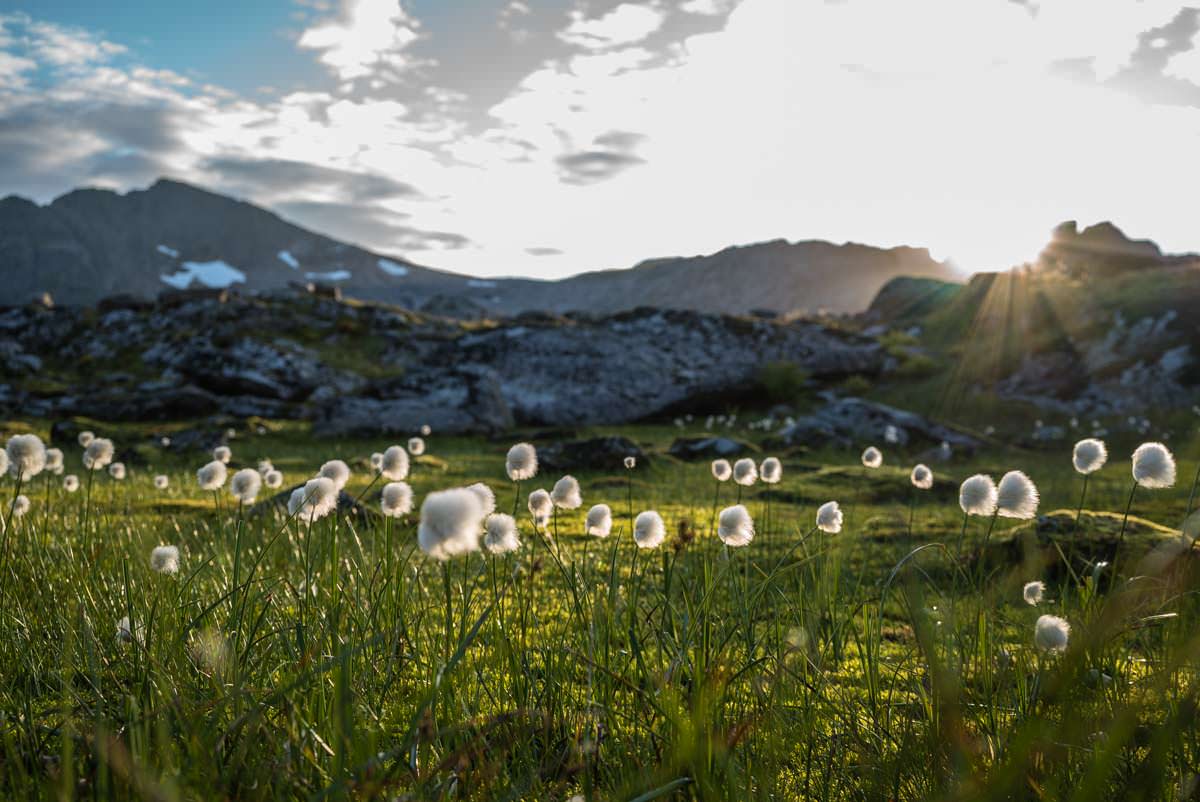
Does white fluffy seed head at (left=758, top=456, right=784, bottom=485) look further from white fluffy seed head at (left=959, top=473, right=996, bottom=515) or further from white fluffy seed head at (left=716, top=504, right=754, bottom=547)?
white fluffy seed head at (left=716, top=504, right=754, bottom=547)

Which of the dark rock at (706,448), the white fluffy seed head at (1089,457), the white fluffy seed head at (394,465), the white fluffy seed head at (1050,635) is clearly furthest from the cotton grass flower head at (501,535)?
the dark rock at (706,448)

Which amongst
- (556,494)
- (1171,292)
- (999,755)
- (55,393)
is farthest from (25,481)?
(1171,292)

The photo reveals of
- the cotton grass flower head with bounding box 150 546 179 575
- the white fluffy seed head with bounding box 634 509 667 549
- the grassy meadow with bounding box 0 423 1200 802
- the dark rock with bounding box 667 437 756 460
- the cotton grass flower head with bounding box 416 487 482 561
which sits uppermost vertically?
the cotton grass flower head with bounding box 416 487 482 561

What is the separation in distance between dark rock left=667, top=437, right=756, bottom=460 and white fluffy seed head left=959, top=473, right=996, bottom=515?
10148 mm

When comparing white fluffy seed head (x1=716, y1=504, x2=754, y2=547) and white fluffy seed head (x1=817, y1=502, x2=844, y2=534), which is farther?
white fluffy seed head (x1=817, y1=502, x2=844, y2=534)

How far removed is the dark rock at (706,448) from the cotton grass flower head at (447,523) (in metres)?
11.7

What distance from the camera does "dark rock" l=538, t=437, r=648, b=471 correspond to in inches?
462

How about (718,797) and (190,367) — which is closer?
(718,797)

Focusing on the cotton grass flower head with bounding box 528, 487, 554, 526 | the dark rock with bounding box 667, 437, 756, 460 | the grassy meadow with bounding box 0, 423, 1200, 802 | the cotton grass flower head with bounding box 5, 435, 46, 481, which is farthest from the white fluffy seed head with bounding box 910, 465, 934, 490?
the dark rock with bounding box 667, 437, 756, 460

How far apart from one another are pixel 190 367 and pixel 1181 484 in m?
27.0

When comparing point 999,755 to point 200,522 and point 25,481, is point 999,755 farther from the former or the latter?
point 25,481

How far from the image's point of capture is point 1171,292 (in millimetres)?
20859

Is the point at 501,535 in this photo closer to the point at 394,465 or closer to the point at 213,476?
the point at 394,465

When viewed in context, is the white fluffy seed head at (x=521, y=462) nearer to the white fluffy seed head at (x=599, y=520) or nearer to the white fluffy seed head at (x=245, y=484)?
the white fluffy seed head at (x=599, y=520)
